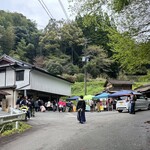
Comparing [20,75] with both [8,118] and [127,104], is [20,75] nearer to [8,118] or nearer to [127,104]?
[127,104]

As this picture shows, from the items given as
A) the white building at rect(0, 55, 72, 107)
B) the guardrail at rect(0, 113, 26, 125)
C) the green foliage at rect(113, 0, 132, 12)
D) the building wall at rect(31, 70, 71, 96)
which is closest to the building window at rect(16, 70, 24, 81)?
the white building at rect(0, 55, 72, 107)

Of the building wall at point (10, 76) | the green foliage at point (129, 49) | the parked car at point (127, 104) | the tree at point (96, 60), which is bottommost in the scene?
the parked car at point (127, 104)

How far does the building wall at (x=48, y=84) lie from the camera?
128 ft

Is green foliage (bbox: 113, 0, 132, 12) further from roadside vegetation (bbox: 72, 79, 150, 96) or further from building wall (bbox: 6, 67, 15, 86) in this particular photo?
roadside vegetation (bbox: 72, 79, 150, 96)

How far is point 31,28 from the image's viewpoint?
88750 millimetres

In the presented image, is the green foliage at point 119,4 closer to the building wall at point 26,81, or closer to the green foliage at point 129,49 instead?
the green foliage at point 129,49

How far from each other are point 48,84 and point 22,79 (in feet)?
16.4

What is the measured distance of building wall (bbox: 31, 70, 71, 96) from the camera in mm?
38900

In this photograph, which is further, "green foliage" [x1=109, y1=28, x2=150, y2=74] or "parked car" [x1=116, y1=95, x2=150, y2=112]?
"parked car" [x1=116, y1=95, x2=150, y2=112]

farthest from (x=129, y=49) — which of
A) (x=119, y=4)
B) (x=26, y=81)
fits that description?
(x=26, y=81)

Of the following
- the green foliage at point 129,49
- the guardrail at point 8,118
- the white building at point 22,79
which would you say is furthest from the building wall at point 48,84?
the green foliage at point 129,49

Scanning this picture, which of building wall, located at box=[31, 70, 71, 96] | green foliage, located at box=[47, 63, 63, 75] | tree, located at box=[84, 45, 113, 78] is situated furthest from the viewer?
tree, located at box=[84, 45, 113, 78]

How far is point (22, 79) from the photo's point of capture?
128 feet

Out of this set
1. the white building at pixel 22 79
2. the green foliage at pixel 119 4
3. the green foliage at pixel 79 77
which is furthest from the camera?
the green foliage at pixel 79 77
